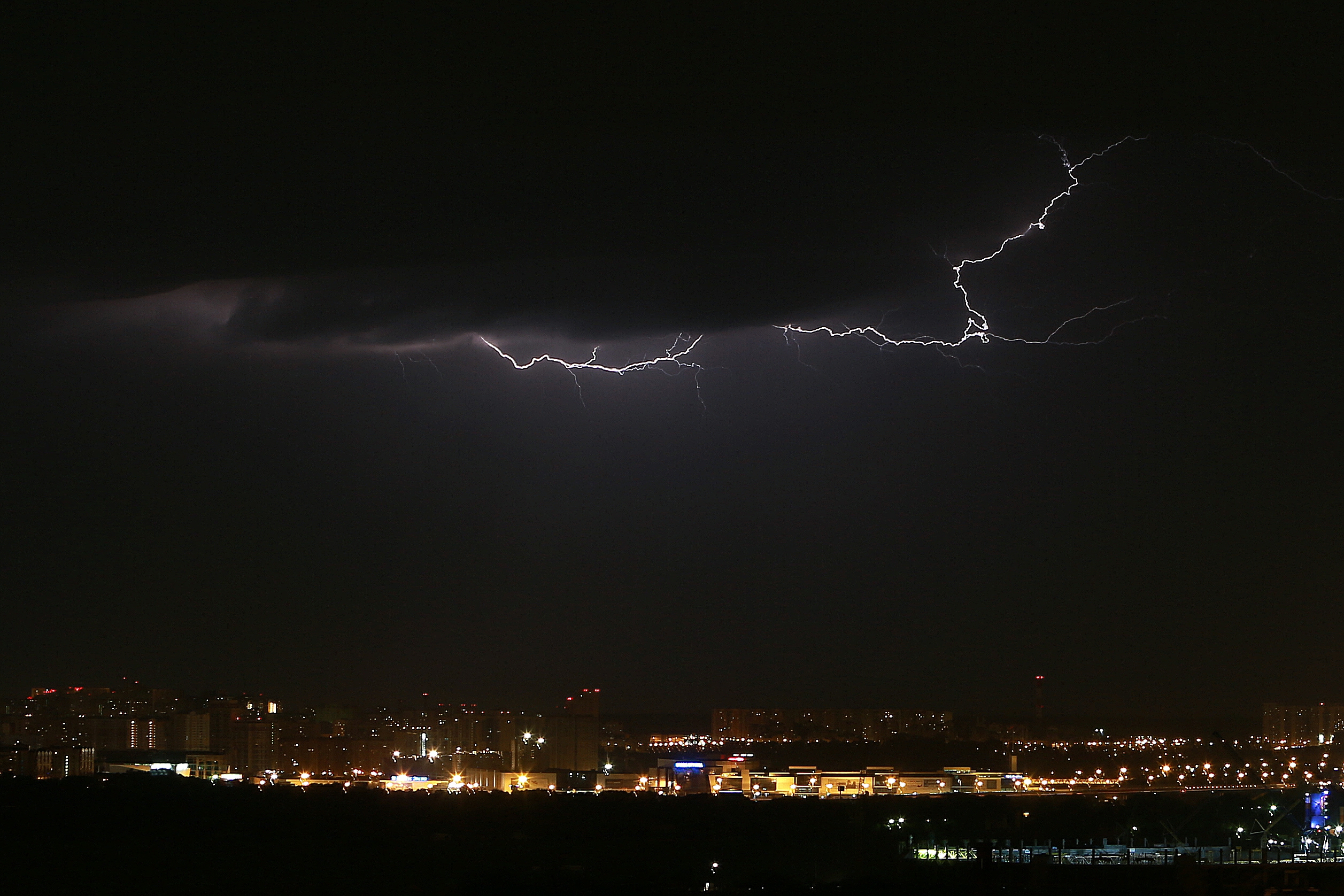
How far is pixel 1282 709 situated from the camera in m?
107

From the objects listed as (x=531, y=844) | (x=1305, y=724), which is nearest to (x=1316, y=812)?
(x=531, y=844)

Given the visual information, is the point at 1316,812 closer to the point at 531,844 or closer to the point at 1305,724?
the point at 531,844

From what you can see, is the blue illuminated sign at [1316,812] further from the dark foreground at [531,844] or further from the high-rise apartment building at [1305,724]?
the high-rise apartment building at [1305,724]

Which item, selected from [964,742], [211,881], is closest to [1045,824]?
[211,881]

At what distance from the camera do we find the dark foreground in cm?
2311

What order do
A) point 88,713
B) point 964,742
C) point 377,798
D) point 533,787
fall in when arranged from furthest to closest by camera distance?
point 964,742 → point 88,713 → point 533,787 → point 377,798

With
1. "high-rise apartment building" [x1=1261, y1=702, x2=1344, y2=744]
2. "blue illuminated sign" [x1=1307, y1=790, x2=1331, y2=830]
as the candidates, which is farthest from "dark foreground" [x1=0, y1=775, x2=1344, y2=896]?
"high-rise apartment building" [x1=1261, y1=702, x2=1344, y2=744]

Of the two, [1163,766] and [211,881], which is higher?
[211,881]

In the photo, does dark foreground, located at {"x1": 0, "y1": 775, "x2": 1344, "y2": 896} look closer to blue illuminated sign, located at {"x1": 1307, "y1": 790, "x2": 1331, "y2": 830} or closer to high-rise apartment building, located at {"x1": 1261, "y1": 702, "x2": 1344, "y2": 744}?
blue illuminated sign, located at {"x1": 1307, "y1": 790, "x2": 1331, "y2": 830}

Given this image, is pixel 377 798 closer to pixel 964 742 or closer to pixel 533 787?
pixel 533 787

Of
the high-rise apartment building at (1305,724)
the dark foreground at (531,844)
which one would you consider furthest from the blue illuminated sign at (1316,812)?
the high-rise apartment building at (1305,724)

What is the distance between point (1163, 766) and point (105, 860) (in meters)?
72.9

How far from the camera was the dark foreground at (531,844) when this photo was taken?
23109 mm

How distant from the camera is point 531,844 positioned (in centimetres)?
3206
